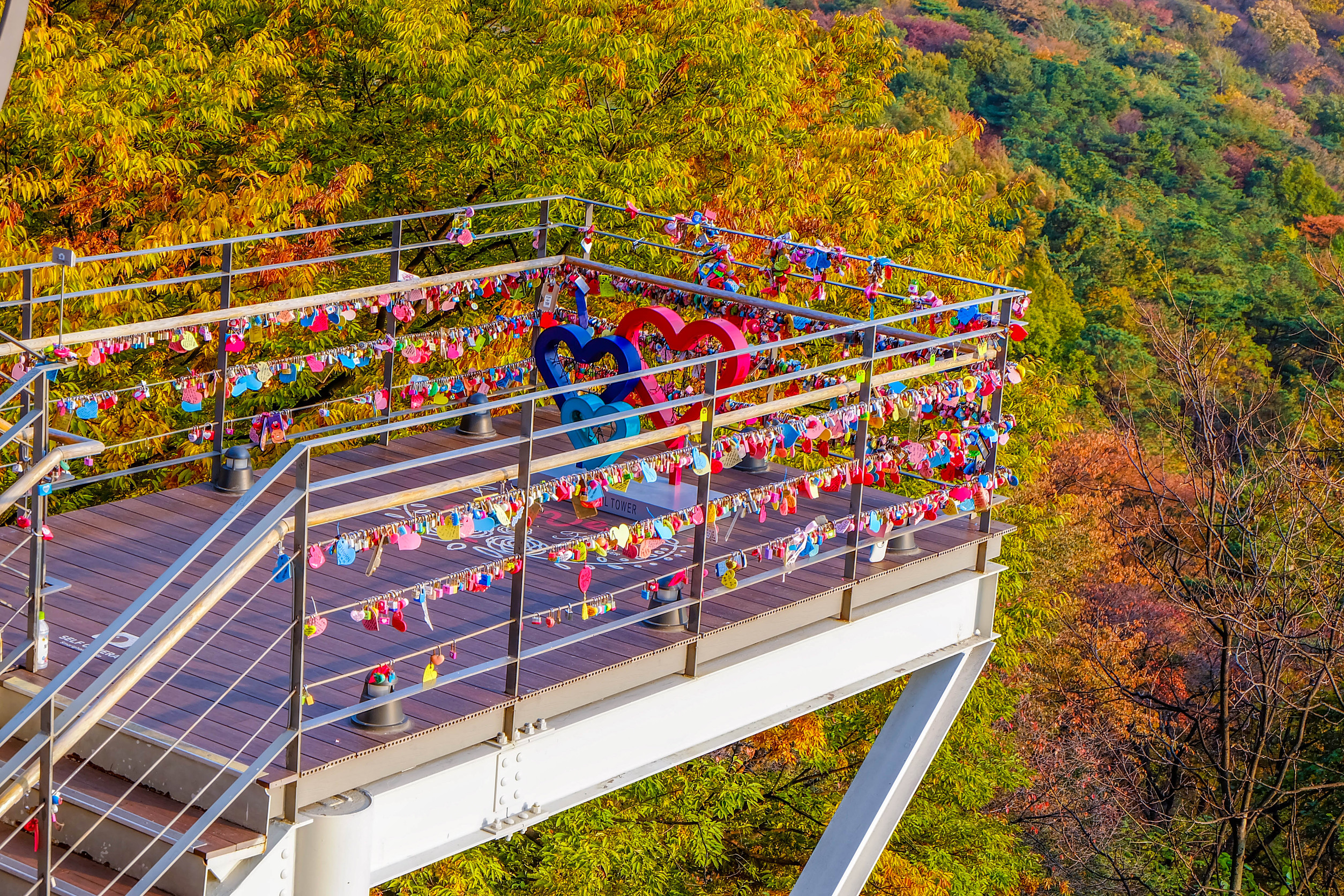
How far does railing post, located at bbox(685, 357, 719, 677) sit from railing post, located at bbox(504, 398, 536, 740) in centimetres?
87

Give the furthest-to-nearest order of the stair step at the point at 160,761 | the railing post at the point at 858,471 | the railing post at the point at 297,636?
the railing post at the point at 858,471 < the stair step at the point at 160,761 < the railing post at the point at 297,636

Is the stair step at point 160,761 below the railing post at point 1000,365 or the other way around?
below

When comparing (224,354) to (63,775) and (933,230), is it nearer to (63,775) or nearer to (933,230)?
(63,775)

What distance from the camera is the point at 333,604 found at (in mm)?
6168

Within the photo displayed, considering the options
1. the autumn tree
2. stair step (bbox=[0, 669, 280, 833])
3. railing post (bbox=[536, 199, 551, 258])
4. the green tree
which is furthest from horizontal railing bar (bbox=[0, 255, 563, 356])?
the green tree

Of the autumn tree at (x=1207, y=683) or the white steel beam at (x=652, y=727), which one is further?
the autumn tree at (x=1207, y=683)

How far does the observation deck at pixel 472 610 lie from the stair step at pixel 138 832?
0.01m

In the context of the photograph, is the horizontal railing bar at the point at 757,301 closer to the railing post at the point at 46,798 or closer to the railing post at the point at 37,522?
the railing post at the point at 37,522

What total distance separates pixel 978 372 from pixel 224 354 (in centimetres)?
372

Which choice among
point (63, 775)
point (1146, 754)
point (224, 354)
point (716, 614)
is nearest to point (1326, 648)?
point (1146, 754)

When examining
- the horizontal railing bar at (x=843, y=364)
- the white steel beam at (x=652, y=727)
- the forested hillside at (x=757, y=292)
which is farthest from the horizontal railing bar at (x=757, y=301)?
the forested hillside at (x=757, y=292)

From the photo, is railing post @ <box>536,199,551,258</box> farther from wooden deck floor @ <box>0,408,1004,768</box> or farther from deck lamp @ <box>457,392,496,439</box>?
wooden deck floor @ <box>0,408,1004,768</box>

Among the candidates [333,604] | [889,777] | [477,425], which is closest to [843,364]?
[333,604]

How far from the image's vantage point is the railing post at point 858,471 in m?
6.58
